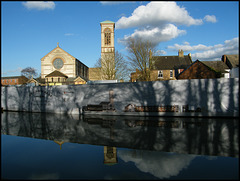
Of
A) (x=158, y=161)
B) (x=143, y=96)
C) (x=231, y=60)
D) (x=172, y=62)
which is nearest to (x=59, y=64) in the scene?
(x=172, y=62)

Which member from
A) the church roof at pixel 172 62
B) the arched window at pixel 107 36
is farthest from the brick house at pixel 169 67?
the arched window at pixel 107 36

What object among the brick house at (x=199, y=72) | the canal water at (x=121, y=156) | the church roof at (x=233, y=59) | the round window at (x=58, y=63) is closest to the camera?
the canal water at (x=121, y=156)

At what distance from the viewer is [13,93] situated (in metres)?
18.8

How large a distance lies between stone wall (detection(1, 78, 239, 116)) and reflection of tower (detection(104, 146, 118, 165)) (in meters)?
8.71

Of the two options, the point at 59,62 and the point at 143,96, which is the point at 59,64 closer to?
the point at 59,62

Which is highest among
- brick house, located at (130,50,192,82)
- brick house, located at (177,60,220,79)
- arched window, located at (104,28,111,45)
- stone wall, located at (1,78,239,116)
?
arched window, located at (104,28,111,45)

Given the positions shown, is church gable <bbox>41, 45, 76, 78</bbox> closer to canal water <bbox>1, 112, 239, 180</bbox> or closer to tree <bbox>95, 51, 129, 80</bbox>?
tree <bbox>95, 51, 129, 80</bbox>

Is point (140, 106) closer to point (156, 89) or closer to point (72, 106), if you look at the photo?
point (156, 89)

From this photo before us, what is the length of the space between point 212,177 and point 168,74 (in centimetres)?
4314

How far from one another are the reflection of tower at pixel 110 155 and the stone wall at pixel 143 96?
871 cm

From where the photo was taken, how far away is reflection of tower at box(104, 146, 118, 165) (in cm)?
507

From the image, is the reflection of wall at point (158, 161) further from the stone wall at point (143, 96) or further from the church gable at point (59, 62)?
the church gable at point (59, 62)

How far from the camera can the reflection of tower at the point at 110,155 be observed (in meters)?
5.07

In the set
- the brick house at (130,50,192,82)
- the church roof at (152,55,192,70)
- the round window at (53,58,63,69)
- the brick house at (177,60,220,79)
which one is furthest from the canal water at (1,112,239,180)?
the round window at (53,58,63,69)
